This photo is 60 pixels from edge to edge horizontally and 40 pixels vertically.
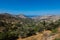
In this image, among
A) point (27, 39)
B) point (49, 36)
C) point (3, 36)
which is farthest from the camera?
point (3, 36)

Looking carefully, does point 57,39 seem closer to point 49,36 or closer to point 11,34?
point 49,36

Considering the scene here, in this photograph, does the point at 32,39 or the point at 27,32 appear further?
the point at 27,32

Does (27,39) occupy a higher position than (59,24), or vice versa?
(59,24)

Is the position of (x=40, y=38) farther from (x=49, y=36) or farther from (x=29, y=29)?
(x=29, y=29)

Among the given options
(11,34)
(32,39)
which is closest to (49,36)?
(32,39)

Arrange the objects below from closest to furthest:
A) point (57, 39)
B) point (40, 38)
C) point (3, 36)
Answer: point (57, 39)
point (40, 38)
point (3, 36)

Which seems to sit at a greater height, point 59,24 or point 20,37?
point 59,24

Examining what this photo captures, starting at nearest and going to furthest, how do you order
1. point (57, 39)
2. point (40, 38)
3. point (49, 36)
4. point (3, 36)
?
1. point (57, 39)
2. point (49, 36)
3. point (40, 38)
4. point (3, 36)

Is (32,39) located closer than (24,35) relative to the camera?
Yes

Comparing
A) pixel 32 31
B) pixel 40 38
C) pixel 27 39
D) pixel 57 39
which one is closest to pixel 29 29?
pixel 32 31
